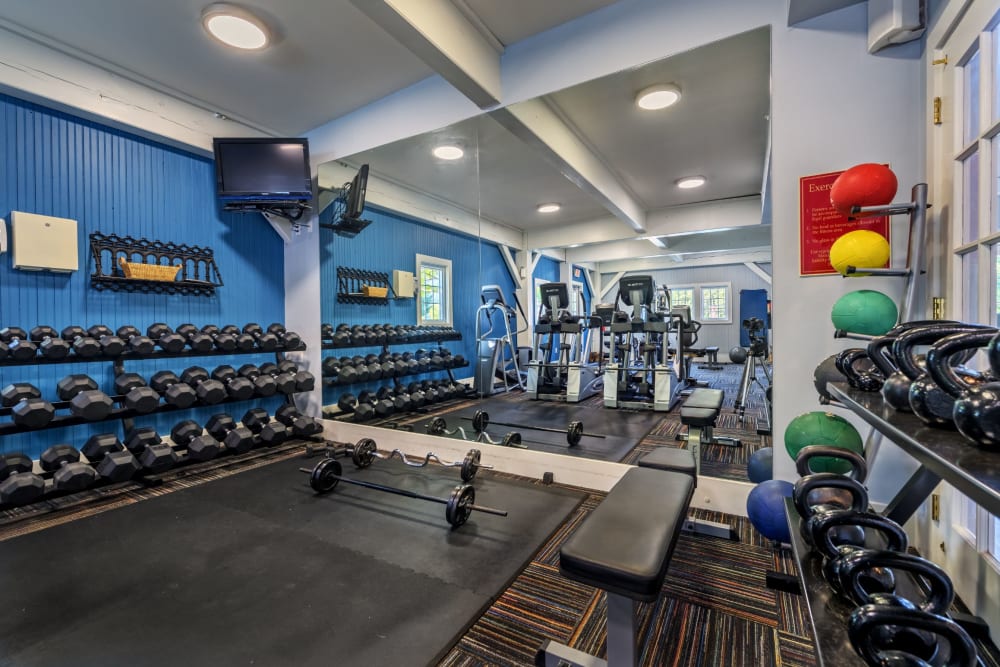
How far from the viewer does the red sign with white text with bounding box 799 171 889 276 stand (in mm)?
2029

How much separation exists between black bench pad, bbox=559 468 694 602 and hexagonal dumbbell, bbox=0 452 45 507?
10.5ft

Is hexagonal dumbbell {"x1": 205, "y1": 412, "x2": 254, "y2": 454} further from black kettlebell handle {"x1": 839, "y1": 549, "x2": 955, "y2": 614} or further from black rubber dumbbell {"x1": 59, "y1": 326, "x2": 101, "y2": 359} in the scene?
black kettlebell handle {"x1": 839, "y1": 549, "x2": 955, "y2": 614}

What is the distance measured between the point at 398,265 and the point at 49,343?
2795 millimetres

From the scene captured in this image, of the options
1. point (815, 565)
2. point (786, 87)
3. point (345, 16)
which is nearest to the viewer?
point (815, 565)

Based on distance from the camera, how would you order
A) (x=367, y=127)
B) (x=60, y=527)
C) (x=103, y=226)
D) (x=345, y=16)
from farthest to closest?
(x=367, y=127) → (x=103, y=226) → (x=345, y=16) → (x=60, y=527)

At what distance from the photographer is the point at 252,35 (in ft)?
9.12

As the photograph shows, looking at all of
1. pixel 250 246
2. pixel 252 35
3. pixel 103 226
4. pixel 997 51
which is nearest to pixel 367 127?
pixel 252 35

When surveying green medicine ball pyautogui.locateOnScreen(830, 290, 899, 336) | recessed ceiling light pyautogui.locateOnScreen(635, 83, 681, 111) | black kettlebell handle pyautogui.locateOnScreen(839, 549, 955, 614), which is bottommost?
black kettlebell handle pyautogui.locateOnScreen(839, 549, 955, 614)

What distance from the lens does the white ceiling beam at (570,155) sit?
10.4 ft

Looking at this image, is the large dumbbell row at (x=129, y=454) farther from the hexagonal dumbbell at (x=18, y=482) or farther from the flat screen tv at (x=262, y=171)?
the flat screen tv at (x=262, y=171)

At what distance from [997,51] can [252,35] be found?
3723 millimetres

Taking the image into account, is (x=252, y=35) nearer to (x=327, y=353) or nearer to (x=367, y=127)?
(x=367, y=127)

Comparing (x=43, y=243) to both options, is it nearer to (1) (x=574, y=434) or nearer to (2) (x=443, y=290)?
(2) (x=443, y=290)

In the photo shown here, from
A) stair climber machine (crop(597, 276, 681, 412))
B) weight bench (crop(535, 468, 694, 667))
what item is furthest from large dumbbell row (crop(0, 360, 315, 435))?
stair climber machine (crop(597, 276, 681, 412))
